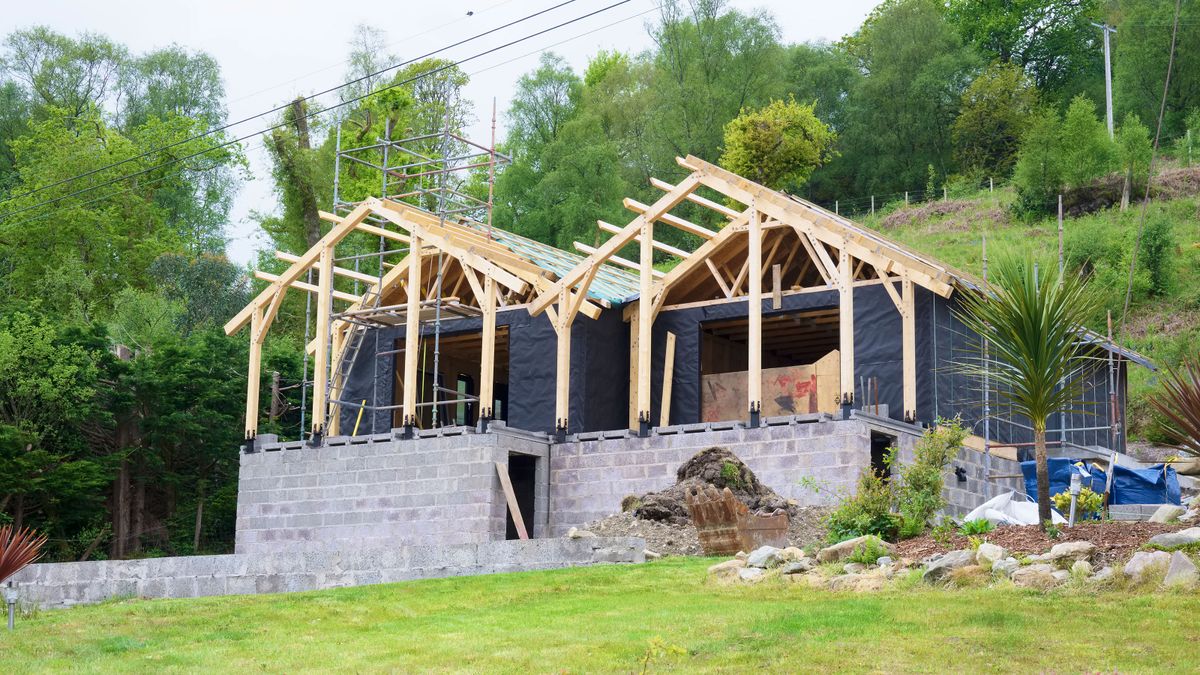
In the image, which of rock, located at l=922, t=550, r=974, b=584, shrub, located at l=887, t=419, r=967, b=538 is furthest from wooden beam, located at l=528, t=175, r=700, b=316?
rock, located at l=922, t=550, r=974, b=584

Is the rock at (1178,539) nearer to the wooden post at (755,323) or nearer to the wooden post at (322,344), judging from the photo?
the wooden post at (755,323)

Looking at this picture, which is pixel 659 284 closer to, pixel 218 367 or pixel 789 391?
pixel 789 391

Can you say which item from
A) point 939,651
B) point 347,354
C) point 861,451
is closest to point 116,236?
point 347,354

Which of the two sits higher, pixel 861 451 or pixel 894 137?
pixel 894 137

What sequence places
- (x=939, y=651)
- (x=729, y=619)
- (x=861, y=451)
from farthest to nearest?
1. (x=861, y=451)
2. (x=729, y=619)
3. (x=939, y=651)

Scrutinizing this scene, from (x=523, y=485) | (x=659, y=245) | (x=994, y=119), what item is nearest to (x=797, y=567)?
(x=523, y=485)

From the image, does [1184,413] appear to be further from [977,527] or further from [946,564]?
[977,527]

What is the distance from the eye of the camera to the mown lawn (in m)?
12.1

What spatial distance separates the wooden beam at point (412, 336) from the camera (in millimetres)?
28359

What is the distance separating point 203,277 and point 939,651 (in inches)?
1768

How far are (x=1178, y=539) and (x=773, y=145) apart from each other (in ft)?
146

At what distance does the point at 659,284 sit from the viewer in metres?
30.2

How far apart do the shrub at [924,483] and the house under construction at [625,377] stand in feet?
13.9

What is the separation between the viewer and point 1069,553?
50.4ft
